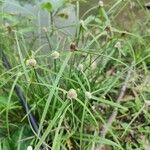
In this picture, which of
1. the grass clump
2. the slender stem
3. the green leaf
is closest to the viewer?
the grass clump

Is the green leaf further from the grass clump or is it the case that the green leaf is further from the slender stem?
the slender stem

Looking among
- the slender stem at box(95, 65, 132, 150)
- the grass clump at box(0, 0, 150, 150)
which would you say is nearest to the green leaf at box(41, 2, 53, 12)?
the grass clump at box(0, 0, 150, 150)

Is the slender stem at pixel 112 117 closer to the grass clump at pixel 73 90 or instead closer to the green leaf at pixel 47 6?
the grass clump at pixel 73 90

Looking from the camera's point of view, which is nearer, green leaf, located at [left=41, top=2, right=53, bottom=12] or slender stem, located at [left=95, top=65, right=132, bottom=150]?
slender stem, located at [left=95, top=65, right=132, bottom=150]

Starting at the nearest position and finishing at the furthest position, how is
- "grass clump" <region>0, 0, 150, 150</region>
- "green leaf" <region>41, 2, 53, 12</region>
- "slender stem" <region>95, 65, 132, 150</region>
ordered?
"grass clump" <region>0, 0, 150, 150</region> → "slender stem" <region>95, 65, 132, 150</region> → "green leaf" <region>41, 2, 53, 12</region>

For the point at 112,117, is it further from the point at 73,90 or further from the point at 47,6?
the point at 47,6

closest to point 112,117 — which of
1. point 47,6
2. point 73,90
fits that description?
point 73,90

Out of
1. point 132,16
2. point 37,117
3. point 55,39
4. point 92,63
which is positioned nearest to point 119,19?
point 132,16

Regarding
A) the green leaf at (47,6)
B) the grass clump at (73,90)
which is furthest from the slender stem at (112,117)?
the green leaf at (47,6)

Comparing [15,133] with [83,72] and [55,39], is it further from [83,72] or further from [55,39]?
[55,39]
